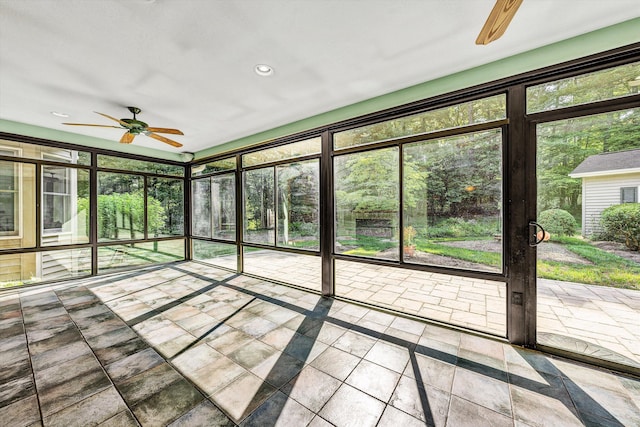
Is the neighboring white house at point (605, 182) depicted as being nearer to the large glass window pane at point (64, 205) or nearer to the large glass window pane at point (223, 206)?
the large glass window pane at point (223, 206)

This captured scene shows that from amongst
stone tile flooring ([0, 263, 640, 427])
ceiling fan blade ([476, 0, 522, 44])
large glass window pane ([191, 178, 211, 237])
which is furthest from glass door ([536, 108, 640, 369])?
large glass window pane ([191, 178, 211, 237])

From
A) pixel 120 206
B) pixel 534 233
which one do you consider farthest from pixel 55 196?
pixel 534 233

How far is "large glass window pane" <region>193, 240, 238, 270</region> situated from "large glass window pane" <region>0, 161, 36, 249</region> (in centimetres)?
281

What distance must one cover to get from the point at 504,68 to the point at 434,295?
3002 millimetres

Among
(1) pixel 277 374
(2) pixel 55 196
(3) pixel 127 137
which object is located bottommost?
(1) pixel 277 374

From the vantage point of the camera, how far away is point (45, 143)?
432 centimetres

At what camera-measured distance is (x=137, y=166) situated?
559cm

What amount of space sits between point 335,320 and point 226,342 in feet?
4.08

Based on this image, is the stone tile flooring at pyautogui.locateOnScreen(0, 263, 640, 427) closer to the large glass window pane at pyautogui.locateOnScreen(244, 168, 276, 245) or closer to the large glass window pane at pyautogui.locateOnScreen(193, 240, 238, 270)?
the large glass window pane at pyautogui.locateOnScreen(244, 168, 276, 245)

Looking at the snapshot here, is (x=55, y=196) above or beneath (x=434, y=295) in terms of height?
above

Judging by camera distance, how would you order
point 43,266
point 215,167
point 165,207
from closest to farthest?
point 43,266, point 215,167, point 165,207

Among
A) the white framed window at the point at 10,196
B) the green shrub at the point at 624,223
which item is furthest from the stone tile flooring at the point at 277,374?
the white framed window at the point at 10,196

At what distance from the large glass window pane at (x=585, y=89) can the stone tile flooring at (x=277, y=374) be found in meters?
2.30

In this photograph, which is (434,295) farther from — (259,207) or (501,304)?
(259,207)
